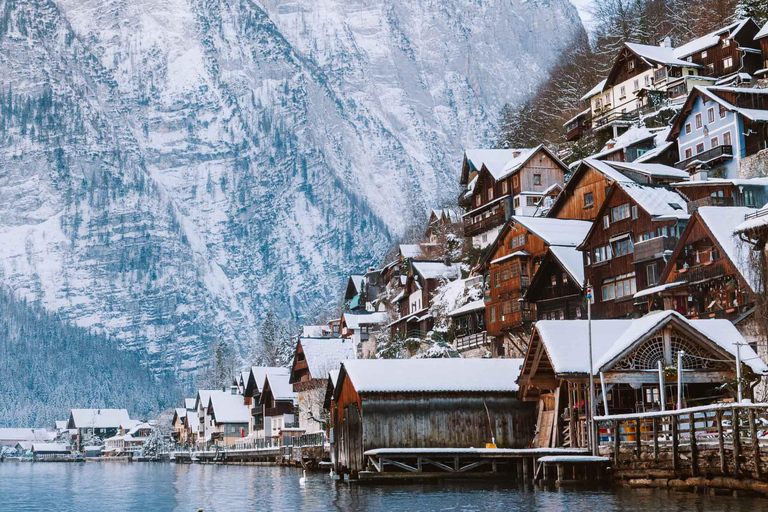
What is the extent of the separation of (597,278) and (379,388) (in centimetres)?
1873

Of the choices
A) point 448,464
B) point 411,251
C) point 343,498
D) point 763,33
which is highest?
point 763,33

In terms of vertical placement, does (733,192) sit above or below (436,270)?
below

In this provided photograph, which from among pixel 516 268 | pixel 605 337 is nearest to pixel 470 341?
pixel 516 268

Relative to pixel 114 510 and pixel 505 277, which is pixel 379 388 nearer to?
pixel 114 510

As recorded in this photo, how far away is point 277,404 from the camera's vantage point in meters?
113

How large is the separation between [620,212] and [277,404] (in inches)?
2307

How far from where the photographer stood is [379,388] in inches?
2060

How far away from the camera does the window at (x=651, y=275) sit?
6012 cm

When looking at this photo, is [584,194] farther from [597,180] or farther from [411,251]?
[411,251]

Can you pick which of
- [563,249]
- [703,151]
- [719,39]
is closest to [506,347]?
[563,249]

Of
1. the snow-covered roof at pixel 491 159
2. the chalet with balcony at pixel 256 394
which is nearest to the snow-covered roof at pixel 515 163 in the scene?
the snow-covered roof at pixel 491 159

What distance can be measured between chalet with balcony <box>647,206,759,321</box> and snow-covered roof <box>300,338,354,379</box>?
50700 mm

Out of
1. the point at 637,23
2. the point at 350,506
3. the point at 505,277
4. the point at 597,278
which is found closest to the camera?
the point at 350,506

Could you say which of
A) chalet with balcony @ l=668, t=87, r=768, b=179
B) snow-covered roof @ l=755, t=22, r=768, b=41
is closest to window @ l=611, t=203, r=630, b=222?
chalet with balcony @ l=668, t=87, r=768, b=179
